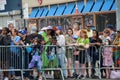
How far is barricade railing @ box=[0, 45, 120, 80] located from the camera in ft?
51.9

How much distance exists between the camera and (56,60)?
16.2 metres

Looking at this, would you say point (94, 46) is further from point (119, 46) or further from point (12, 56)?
point (12, 56)

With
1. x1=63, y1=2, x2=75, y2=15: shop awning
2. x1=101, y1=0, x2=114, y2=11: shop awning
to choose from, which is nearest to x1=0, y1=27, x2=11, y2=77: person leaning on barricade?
x1=101, y1=0, x2=114, y2=11: shop awning

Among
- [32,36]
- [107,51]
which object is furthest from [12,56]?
[107,51]

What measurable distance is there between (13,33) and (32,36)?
31.2 inches

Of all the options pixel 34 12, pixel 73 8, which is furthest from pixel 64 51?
pixel 34 12

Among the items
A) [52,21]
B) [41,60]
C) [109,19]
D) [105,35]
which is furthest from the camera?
[52,21]

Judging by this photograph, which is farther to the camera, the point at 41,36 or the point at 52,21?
the point at 52,21

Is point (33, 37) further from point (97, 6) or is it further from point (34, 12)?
point (34, 12)

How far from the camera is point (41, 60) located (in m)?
15.8

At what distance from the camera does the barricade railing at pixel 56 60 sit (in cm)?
1582

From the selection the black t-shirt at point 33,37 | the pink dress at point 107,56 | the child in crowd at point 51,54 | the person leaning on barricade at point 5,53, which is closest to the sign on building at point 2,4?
the person leaning on barricade at point 5,53

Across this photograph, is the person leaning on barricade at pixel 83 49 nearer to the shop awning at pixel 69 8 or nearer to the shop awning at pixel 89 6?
the shop awning at pixel 89 6

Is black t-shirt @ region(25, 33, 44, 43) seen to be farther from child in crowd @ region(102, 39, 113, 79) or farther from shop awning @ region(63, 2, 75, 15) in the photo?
shop awning @ region(63, 2, 75, 15)
